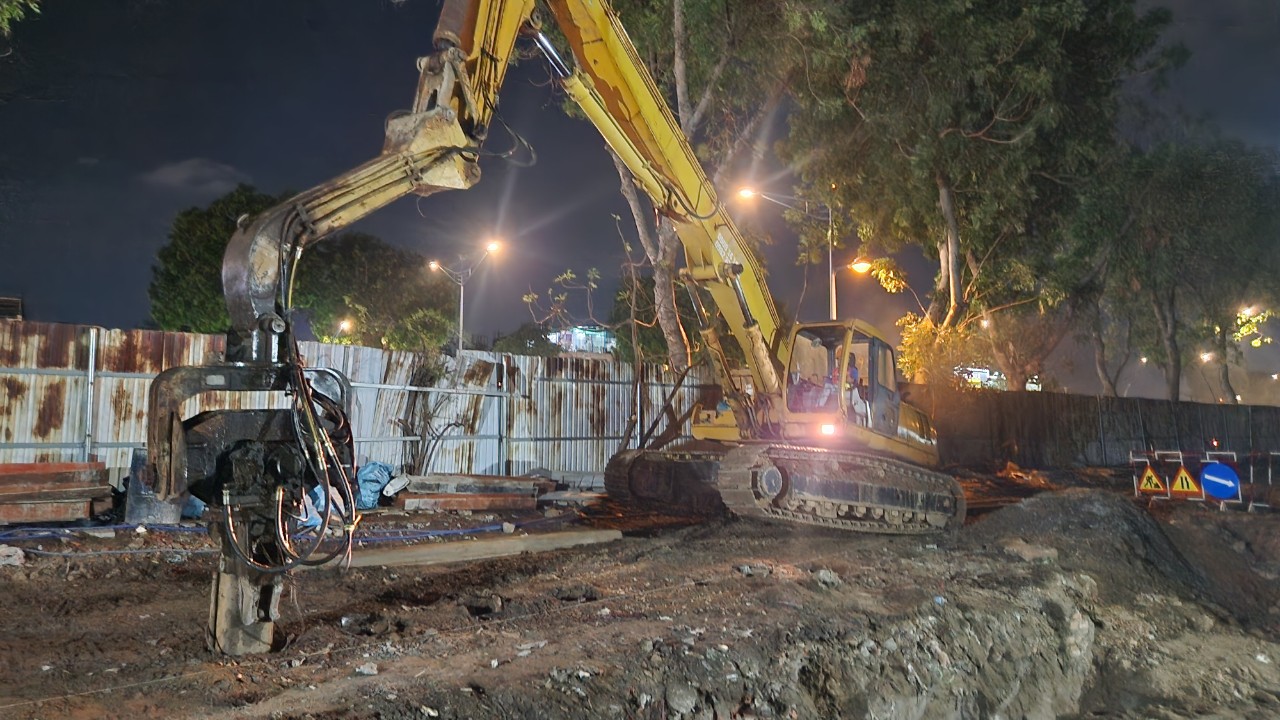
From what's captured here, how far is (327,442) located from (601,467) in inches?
446

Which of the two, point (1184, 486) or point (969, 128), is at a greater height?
point (969, 128)

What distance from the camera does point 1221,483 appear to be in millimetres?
13977

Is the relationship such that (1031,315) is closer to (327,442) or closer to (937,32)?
(937,32)

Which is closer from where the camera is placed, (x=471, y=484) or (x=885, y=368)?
(x=471, y=484)

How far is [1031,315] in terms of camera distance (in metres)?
35.0

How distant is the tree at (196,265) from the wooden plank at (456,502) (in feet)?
78.5

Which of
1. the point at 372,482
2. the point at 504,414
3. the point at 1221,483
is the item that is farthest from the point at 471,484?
the point at 1221,483

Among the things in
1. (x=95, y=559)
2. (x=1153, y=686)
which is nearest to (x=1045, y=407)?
(x=1153, y=686)

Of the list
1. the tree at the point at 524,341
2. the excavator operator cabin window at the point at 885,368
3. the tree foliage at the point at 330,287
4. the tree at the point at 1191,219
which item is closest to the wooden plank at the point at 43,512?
the excavator operator cabin window at the point at 885,368

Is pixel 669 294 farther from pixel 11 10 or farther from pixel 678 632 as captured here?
pixel 678 632

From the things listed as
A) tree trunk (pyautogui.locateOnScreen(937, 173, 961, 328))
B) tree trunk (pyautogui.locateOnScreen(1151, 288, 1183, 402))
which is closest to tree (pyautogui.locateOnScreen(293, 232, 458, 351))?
tree trunk (pyautogui.locateOnScreen(937, 173, 961, 328))

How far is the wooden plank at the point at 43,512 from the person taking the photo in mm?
7918

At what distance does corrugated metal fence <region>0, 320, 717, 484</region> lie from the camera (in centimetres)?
987

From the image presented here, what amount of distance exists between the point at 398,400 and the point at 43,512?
5.29 metres
